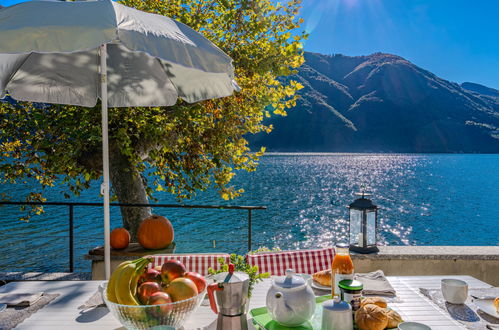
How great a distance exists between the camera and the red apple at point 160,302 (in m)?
1.30

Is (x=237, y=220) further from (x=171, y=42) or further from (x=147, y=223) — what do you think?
(x=171, y=42)

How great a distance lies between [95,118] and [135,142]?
0.58m

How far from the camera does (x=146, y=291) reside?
4.47ft

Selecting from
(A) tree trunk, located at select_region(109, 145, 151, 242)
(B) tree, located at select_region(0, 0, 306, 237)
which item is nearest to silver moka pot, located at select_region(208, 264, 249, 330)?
(B) tree, located at select_region(0, 0, 306, 237)

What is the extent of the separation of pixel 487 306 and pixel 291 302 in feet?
3.15

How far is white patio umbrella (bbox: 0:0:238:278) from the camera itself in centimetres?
176

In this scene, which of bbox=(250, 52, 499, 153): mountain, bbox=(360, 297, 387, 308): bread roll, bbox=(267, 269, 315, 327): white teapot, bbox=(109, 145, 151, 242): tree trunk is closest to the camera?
bbox=(267, 269, 315, 327): white teapot

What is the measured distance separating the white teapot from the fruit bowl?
0.96 feet

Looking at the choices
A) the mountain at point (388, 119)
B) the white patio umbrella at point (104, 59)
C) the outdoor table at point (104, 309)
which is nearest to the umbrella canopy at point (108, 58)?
the white patio umbrella at point (104, 59)

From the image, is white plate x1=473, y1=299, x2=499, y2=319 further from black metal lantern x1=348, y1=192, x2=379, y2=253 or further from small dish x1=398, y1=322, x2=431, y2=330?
black metal lantern x1=348, y1=192, x2=379, y2=253

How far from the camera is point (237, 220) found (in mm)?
26188

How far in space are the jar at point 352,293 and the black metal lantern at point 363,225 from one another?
1.76m

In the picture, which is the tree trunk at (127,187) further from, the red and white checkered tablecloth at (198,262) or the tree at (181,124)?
the red and white checkered tablecloth at (198,262)

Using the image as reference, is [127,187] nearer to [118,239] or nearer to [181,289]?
[118,239]
